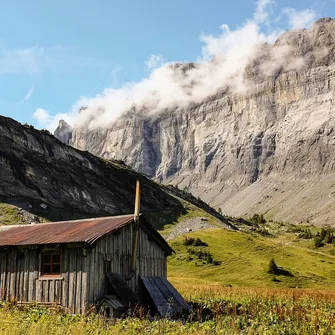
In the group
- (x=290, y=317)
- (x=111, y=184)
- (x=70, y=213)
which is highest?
(x=111, y=184)

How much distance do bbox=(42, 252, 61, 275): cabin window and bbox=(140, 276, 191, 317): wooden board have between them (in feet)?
16.3

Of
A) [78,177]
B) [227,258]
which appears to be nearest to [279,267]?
[227,258]

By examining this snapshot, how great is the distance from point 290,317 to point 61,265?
477 inches

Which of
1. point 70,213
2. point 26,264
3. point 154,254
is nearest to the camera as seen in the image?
point 26,264

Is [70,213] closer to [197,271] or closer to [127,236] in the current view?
[197,271]

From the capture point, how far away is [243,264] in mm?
64625

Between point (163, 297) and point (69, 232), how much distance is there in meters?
6.45

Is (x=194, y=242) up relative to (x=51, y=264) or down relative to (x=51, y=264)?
up

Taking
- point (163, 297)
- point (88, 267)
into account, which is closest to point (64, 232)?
point (88, 267)

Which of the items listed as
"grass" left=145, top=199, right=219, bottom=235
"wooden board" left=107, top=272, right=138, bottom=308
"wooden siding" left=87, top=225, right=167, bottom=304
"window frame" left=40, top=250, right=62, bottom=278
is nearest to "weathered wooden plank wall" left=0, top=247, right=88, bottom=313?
"window frame" left=40, top=250, right=62, bottom=278

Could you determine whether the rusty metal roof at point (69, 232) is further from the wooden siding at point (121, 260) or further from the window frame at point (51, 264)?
the window frame at point (51, 264)

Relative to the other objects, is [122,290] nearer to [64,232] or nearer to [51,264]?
[51,264]

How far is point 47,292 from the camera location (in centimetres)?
2500

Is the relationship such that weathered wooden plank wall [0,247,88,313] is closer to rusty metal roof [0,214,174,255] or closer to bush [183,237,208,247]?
rusty metal roof [0,214,174,255]
